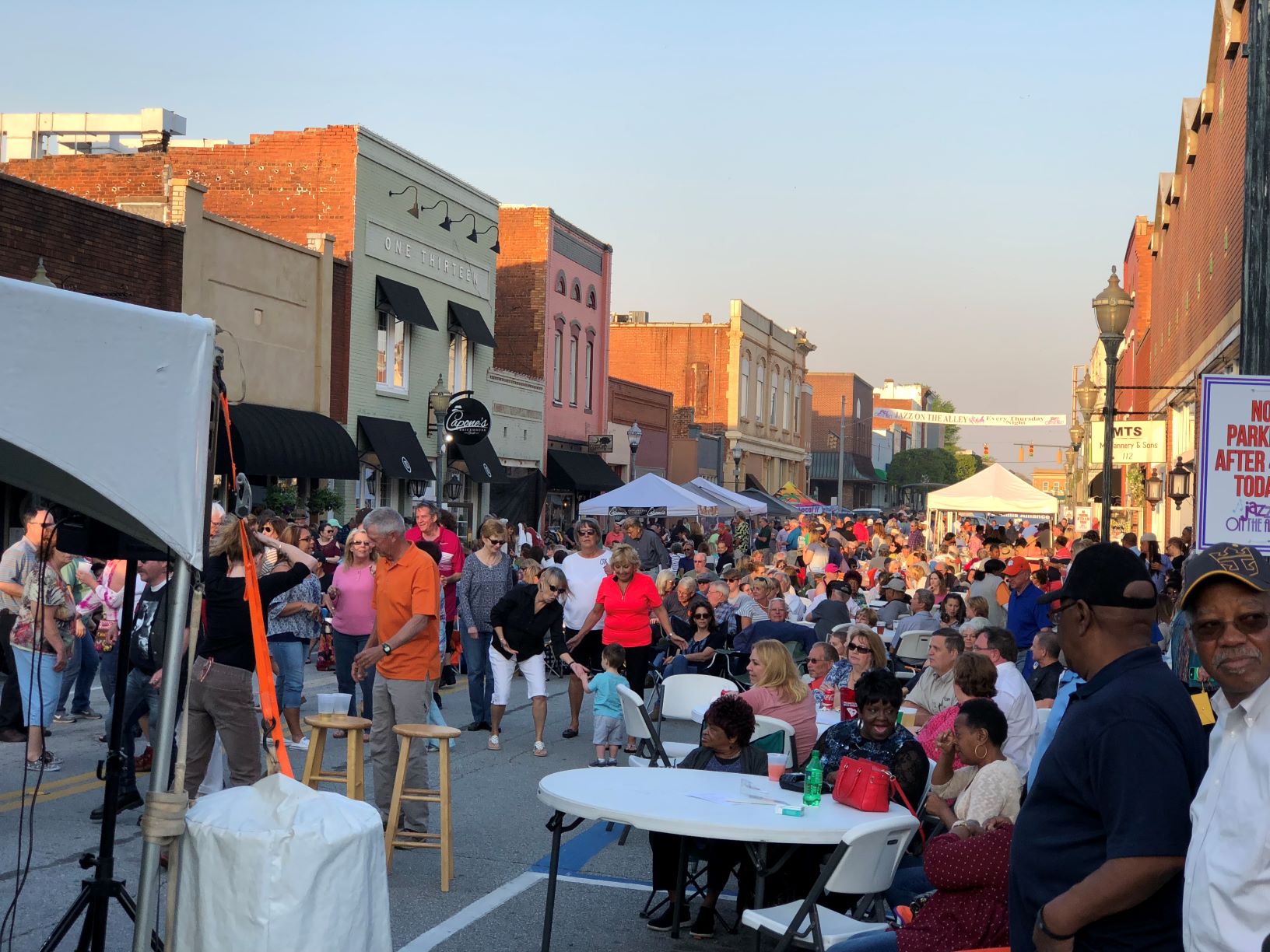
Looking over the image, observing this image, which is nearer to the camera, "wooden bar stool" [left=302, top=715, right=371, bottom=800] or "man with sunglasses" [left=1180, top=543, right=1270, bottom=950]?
"man with sunglasses" [left=1180, top=543, right=1270, bottom=950]

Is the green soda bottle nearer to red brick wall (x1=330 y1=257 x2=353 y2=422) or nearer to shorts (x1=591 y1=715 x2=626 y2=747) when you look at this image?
shorts (x1=591 y1=715 x2=626 y2=747)

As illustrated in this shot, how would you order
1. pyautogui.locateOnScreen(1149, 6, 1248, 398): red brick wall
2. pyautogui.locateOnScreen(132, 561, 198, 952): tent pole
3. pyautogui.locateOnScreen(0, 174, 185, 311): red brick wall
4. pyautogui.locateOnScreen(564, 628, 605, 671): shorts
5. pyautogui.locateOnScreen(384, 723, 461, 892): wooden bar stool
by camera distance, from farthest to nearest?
pyautogui.locateOnScreen(1149, 6, 1248, 398): red brick wall → pyautogui.locateOnScreen(0, 174, 185, 311): red brick wall → pyautogui.locateOnScreen(564, 628, 605, 671): shorts → pyautogui.locateOnScreen(384, 723, 461, 892): wooden bar stool → pyautogui.locateOnScreen(132, 561, 198, 952): tent pole

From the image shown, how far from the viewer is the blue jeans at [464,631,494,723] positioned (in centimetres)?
1228

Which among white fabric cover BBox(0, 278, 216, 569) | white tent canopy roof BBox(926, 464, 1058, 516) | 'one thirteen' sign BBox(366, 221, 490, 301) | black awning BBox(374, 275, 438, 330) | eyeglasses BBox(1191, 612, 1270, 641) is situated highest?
'one thirteen' sign BBox(366, 221, 490, 301)

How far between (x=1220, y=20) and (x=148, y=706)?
21323 mm

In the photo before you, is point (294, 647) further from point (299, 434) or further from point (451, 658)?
point (299, 434)

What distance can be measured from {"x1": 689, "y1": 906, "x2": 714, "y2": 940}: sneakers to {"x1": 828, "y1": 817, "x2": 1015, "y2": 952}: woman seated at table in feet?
6.29

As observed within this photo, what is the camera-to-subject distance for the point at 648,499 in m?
25.6

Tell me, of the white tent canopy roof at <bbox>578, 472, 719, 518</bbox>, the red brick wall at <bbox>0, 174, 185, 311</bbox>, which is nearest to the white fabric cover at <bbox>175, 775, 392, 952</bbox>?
the red brick wall at <bbox>0, 174, 185, 311</bbox>

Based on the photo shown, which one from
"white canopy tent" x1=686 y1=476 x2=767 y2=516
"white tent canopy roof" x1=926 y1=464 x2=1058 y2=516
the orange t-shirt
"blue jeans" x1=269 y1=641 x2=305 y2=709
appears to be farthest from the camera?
"white canopy tent" x1=686 y1=476 x2=767 y2=516

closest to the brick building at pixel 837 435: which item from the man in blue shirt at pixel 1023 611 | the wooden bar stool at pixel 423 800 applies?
the man in blue shirt at pixel 1023 611

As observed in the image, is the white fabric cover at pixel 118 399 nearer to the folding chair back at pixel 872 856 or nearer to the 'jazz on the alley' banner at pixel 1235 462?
the folding chair back at pixel 872 856

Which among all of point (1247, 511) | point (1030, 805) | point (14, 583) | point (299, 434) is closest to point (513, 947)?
point (1030, 805)

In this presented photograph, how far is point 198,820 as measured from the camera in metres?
4.38
